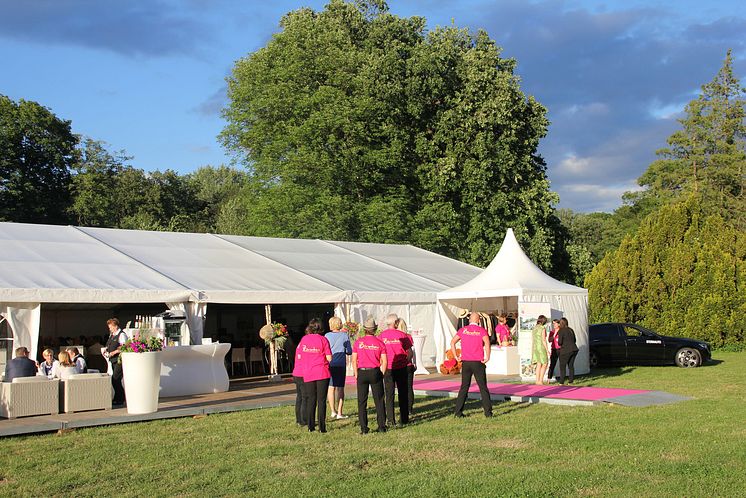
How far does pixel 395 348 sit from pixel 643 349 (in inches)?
442

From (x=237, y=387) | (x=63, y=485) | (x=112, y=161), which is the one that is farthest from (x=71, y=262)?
(x=112, y=161)

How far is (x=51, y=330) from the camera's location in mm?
21547

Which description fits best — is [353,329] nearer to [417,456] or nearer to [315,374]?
[315,374]

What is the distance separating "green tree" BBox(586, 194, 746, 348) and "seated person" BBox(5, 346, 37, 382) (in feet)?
66.8

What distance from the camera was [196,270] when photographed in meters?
18.2

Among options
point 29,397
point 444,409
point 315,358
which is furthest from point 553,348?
point 29,397

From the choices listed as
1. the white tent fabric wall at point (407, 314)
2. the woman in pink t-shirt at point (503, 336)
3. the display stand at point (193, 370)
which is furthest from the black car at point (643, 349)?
the display stand at point (193, 370)

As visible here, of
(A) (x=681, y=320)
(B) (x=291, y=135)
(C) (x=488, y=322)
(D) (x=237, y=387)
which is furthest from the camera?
(B) (x=291, y=135)

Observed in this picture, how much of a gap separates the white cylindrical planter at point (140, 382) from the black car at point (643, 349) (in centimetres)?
1235

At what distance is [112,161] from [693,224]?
32130mm

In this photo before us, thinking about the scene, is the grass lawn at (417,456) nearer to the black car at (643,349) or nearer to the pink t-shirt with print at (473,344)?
the pink t-shirt with print at (473,344)

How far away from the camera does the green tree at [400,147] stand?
106 ft

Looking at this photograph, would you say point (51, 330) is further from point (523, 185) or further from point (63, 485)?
point (523, 185)

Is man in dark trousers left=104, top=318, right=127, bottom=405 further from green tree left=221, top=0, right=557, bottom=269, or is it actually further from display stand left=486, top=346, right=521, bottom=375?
green tree left=221, top=0, right=557, bottom=269
